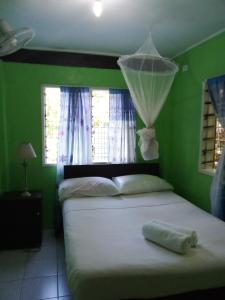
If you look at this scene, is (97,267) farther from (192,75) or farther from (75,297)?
(192,75)

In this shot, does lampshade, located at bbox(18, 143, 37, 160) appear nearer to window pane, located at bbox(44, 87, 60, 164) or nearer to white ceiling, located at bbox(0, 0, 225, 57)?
window pane, located at bbox(44, 87, 60, 164)

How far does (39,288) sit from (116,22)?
2.71 m

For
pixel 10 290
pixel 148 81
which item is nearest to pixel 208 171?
pixel 148 81

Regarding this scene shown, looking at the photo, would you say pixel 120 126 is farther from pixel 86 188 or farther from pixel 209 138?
pixel 209 138

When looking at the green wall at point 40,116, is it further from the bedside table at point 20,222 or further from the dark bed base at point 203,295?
the dark bed base at point 203,295

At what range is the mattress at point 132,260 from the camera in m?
1.53

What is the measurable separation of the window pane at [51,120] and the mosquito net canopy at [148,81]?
129 centimetres

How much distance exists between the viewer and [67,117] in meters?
3.48

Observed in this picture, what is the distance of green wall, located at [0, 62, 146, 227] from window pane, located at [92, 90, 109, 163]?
218 millimetres

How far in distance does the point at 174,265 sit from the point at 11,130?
2748 mm

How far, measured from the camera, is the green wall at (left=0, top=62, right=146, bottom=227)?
A: 335 cm

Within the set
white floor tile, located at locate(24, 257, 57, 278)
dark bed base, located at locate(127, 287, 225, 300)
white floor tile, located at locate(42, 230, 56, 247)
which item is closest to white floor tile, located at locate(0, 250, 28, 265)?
white floor tile, located at locate(24, 257, 57, 278)

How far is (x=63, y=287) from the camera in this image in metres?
2.32

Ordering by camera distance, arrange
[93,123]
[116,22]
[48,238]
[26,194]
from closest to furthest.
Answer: [116,22]
[26,194]
[48,238]
[93,123]
